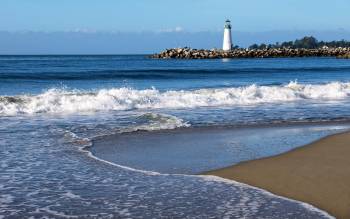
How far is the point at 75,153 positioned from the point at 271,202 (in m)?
3.57

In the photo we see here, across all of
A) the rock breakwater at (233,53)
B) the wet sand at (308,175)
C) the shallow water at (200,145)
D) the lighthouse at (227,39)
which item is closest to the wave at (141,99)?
the shallow water at (200,145)

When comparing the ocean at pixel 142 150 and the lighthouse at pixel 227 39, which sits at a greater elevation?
the lighthouse at pixel 227 39

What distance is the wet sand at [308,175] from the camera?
5.72 m

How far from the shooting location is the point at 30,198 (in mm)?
5781

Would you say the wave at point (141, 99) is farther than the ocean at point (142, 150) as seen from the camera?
Yes

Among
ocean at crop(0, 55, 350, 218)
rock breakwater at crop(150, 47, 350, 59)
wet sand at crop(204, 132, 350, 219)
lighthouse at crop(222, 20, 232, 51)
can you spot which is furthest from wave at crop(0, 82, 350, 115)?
lighthouse at crop(222, 20, 232, 51)

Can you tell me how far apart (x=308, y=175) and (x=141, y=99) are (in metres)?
10.7

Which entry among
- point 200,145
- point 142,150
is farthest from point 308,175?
point 142,150

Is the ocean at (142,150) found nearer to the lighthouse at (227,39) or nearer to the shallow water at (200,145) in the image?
the shallow water at (200,145)

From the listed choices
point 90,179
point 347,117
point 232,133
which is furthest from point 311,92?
point 90,179

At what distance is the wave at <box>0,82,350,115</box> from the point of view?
49.5 feet

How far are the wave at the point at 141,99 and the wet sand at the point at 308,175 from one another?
8.04m

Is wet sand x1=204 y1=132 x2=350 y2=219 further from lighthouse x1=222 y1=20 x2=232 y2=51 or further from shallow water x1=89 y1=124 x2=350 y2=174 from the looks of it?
lighthouse x1=222 y1=20 x2=232 y2=51

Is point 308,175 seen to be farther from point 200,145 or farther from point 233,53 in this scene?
point 233,53
